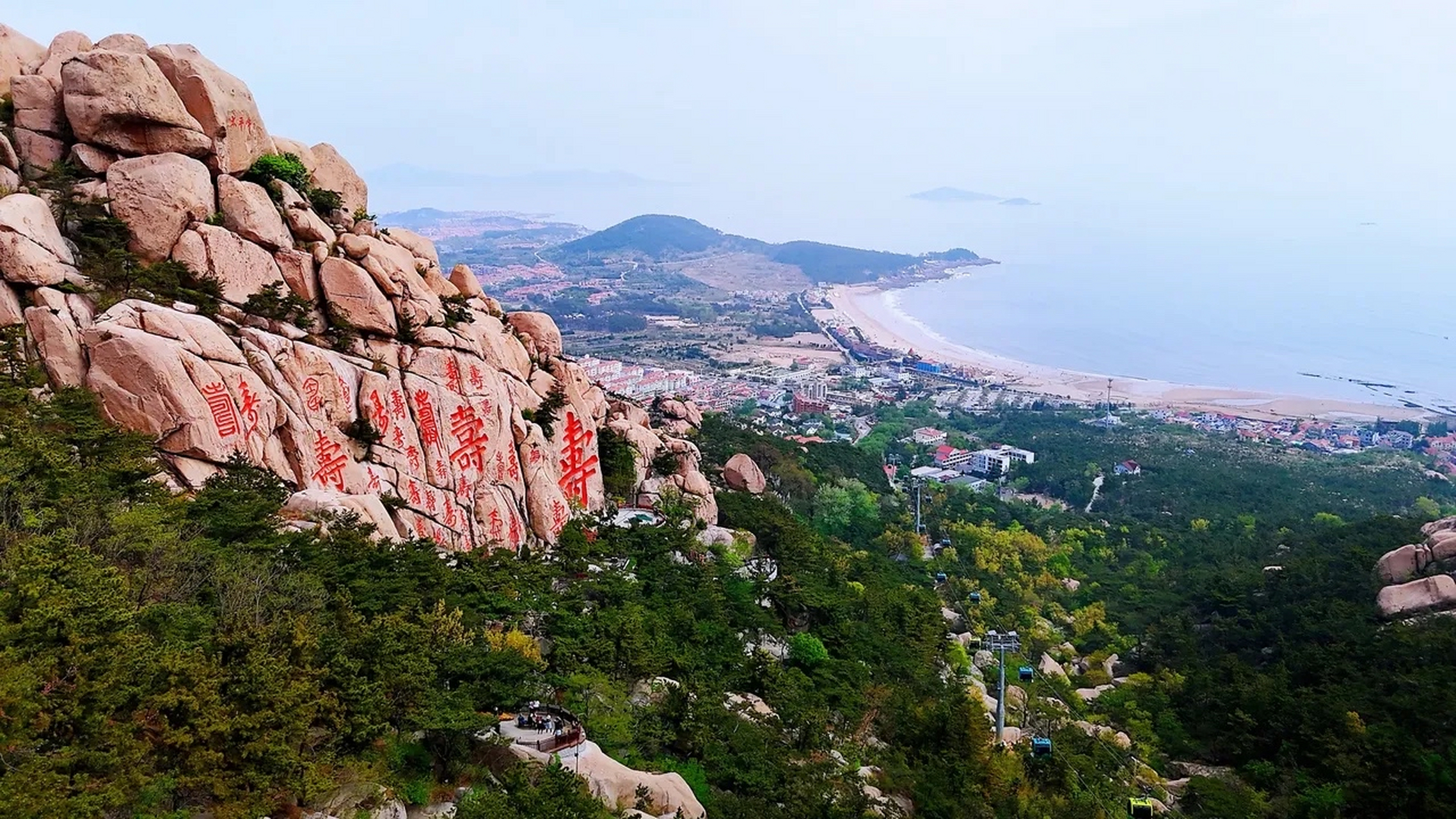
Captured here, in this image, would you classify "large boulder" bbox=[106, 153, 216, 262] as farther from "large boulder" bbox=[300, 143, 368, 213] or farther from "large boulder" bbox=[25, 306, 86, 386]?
"large boulder" bbox=[300, 143, 368, 213]

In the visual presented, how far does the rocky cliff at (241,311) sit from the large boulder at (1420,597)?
15.6 metres

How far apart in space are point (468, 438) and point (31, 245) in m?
5.77

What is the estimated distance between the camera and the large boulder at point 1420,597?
16.0 meters

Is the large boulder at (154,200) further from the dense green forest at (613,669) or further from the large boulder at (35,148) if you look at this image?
the dense green forest at (613,669)

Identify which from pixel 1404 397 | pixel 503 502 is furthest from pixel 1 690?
pixel 1404 397

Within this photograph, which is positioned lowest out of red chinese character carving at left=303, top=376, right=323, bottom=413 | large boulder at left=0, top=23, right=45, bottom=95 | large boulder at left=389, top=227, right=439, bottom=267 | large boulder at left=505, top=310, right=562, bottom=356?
red chinese character carving at left=303, top=376, right=323, bottom=413

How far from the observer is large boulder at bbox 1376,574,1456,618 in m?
16.0

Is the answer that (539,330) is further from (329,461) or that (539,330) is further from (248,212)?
(329,461)

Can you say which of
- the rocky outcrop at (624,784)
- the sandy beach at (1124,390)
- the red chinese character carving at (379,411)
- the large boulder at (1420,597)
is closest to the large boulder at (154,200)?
the red chinese character carving at (379,411)

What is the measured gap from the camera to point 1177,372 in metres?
62.7

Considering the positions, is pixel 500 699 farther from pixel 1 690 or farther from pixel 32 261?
pixel 32 261

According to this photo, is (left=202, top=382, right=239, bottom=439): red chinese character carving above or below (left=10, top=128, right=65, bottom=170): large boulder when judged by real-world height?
below

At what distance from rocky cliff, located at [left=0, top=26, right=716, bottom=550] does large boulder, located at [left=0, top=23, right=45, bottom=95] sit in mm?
32

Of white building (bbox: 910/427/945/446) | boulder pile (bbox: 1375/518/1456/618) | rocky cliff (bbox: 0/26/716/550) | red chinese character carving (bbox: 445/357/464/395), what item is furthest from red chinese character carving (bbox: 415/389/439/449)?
white building (bbox: 910/427/945/446)
